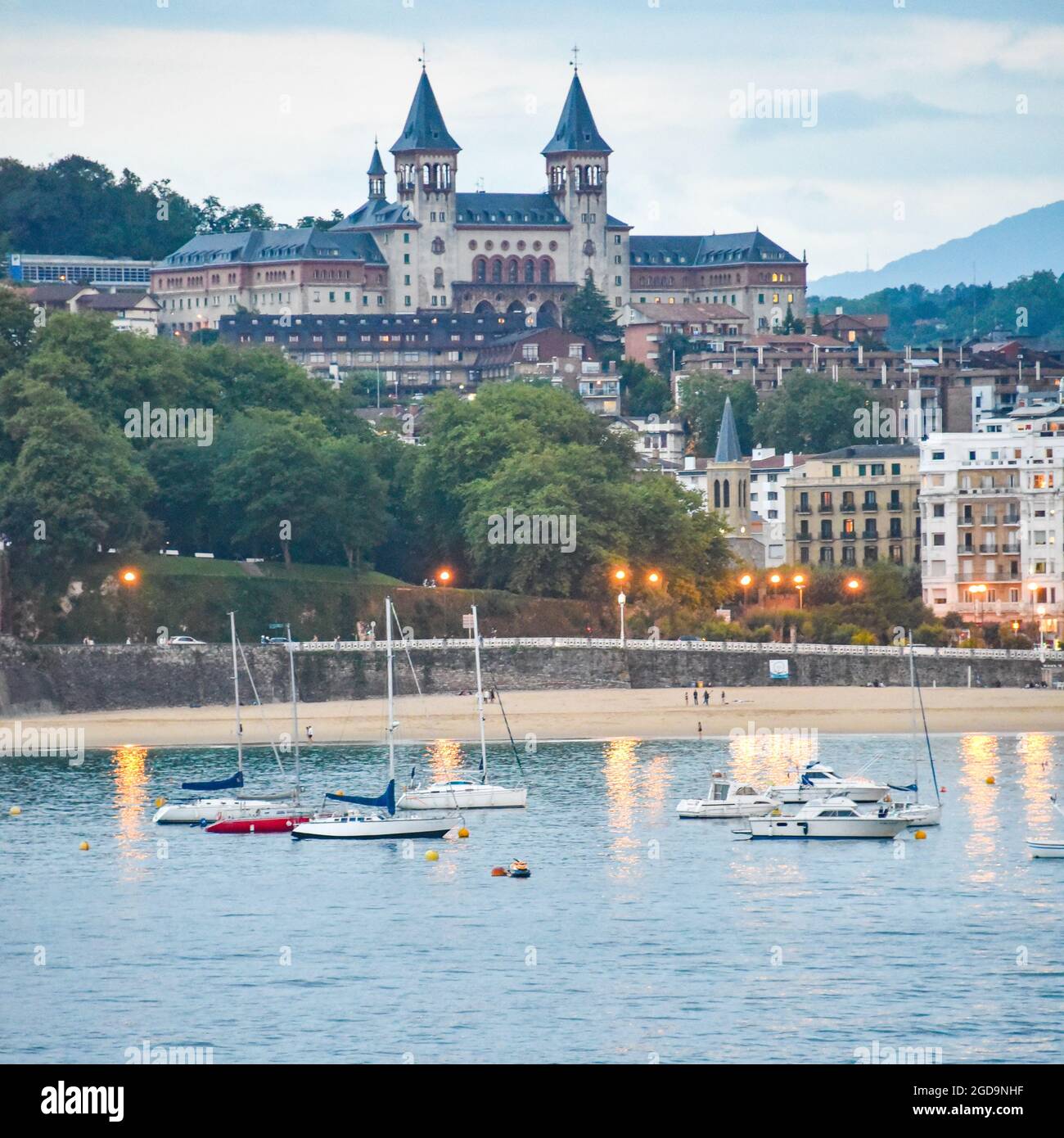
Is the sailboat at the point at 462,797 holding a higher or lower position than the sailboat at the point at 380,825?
higher

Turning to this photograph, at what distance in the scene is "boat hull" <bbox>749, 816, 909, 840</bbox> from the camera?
2672 inches

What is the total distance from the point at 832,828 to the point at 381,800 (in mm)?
11082

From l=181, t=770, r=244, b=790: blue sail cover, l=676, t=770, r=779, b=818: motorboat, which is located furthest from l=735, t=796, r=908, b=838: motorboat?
l=181, t=770, r=244, b=790: blue sail cover

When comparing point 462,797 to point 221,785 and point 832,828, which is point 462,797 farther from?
point 832,828

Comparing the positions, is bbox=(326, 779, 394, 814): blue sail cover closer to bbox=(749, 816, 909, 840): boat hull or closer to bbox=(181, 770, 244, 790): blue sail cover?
bbox=(181, 770, 244, 790): blue sail cover

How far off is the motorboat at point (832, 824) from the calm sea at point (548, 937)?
573mm

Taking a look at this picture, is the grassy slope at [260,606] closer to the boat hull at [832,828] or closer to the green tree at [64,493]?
the green tree at [64,493]

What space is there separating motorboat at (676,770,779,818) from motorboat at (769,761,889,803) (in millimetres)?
682

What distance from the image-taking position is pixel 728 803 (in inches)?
2758

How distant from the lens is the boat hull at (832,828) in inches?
2672

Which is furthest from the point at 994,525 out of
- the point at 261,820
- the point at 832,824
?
the point at 261,820

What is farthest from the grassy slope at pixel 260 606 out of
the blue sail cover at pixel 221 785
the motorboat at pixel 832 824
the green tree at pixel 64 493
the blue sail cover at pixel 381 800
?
the motorboat at pixel 832 824
